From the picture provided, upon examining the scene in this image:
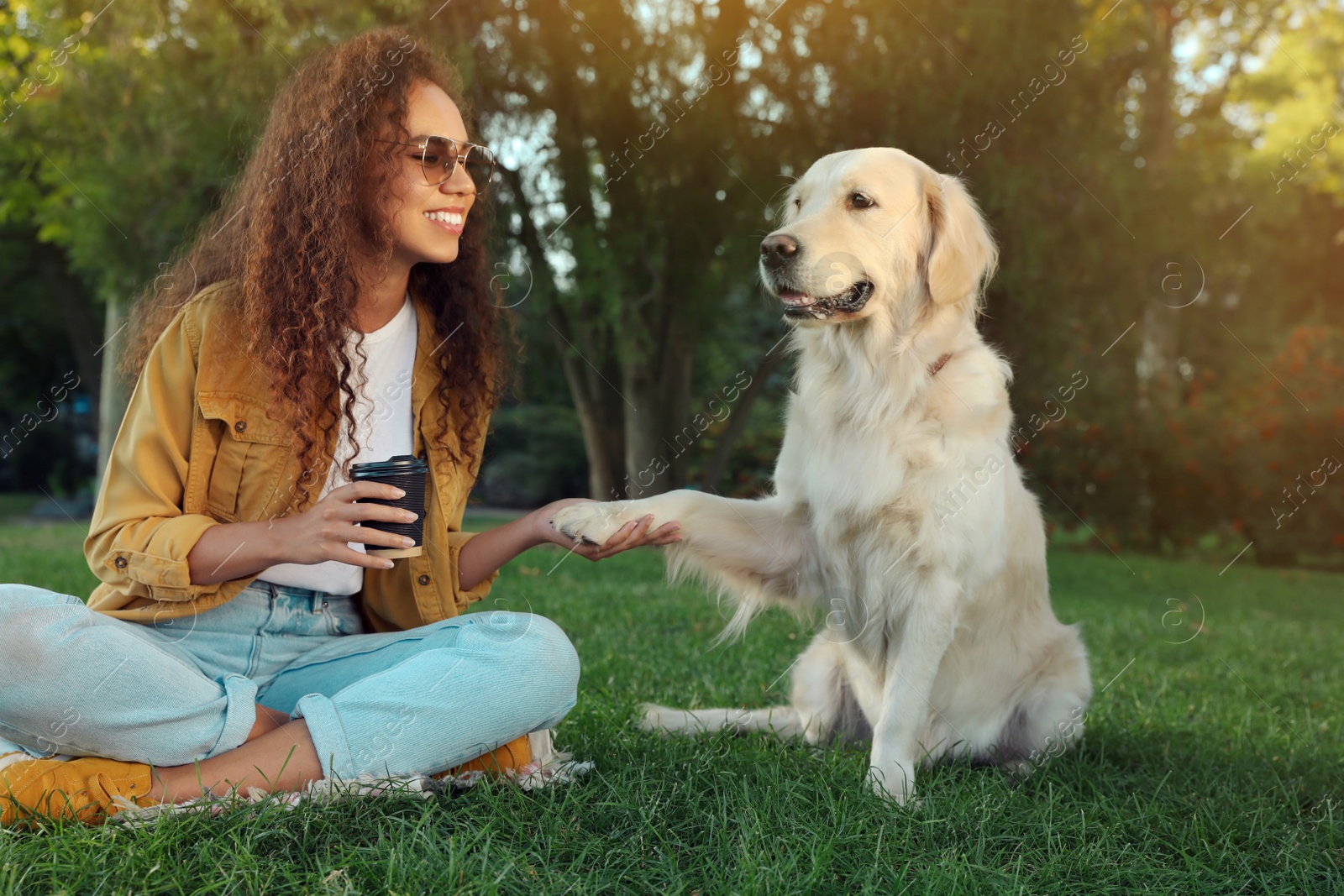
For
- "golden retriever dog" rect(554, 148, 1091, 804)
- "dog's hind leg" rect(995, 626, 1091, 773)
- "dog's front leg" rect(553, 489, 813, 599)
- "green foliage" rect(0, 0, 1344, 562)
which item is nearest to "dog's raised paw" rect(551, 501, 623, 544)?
"golden retriever dog" rect(554, 148, 1091, 804)

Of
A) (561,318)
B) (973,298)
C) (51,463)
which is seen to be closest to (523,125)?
(561,318)

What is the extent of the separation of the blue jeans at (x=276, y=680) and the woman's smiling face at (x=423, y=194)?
2.81 feet

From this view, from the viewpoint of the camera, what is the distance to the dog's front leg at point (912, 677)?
248cm

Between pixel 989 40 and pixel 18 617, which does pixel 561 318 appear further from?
pixel 18 617

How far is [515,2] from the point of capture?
28.2 ft

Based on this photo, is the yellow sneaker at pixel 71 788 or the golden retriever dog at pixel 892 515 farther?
the golden retriever dog at pixel 892 515

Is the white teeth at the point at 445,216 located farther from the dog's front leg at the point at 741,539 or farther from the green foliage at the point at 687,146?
the green foliage at the point at 687,146

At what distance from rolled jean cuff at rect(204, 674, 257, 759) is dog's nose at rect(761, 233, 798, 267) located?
157cm

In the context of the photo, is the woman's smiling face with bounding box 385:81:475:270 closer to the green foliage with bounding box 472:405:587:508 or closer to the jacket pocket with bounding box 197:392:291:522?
the jacket pocket with bounding box 197:392:291:522

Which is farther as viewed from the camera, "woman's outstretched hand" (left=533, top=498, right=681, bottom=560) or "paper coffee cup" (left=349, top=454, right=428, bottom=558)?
"woman's outstretched hand" (left=533, top=498, right=681, bottom=560)

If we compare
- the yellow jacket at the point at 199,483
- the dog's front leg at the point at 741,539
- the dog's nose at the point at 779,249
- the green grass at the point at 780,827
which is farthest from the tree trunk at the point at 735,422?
the yellow jacket at the point at 199,483

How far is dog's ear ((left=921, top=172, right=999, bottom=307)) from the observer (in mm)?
2738

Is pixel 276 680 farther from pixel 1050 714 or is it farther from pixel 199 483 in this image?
pixel 1050 714

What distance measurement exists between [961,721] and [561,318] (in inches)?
293
